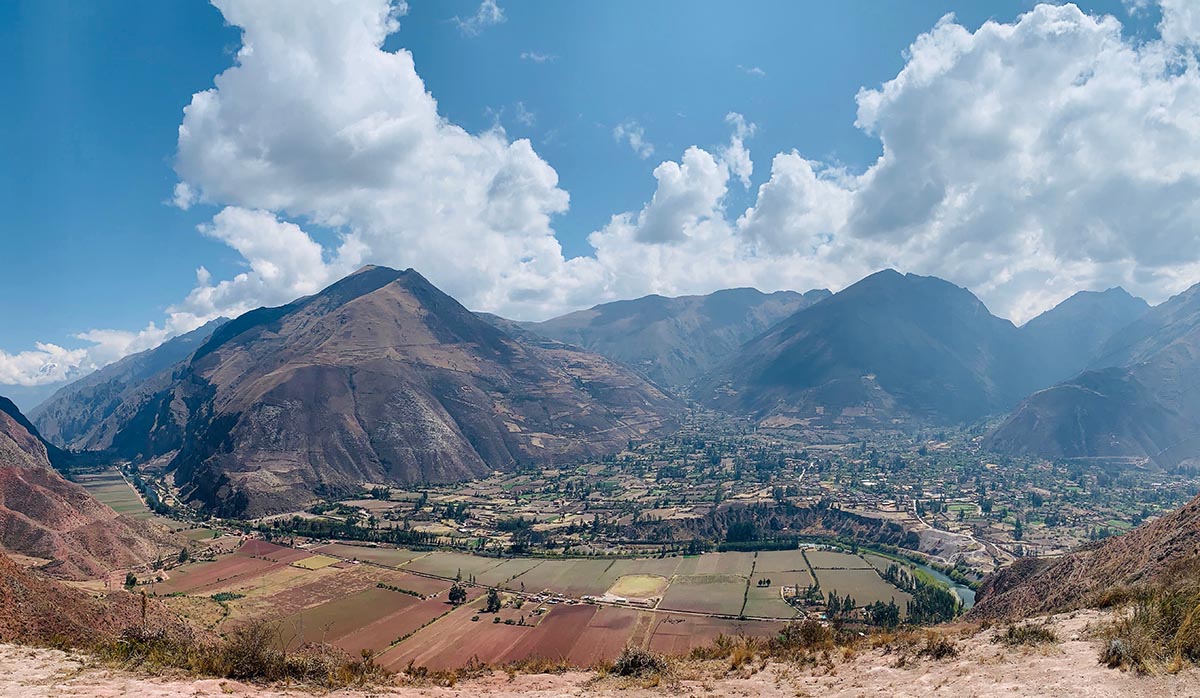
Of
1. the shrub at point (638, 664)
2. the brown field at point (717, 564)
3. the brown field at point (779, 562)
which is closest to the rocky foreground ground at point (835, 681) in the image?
the shrub at point (638, 664)

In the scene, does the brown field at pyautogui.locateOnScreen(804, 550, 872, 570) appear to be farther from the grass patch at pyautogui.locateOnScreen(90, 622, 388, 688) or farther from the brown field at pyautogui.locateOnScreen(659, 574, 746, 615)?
the grass patch at pyautogui.locateOnScreen(90, 622, 388, 688)

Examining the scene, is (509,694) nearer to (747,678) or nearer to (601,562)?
(747,678)

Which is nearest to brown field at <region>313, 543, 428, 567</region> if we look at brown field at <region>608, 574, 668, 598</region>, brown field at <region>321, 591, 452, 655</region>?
brown field at <region>321, 591, 452, 655</region>

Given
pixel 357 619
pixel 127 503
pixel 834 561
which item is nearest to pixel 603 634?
pixel 357 619

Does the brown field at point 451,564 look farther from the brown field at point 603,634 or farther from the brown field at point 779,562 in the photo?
A: the brown field at point 779,562

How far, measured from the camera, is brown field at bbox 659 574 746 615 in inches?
3386

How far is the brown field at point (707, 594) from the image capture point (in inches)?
3386

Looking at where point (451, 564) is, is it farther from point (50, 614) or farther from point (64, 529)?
point (50, 614)

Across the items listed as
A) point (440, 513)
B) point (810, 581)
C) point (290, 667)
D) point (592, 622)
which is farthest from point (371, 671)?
point (440, 513)

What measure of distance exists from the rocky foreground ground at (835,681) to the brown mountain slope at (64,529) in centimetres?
A: 8191

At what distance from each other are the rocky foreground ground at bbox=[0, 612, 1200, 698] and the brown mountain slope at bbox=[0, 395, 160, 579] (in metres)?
81.9

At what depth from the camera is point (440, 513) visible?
158 meters

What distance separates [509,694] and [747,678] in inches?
367

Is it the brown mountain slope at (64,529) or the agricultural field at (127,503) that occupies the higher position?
the brown mountain slope at (64,529)
